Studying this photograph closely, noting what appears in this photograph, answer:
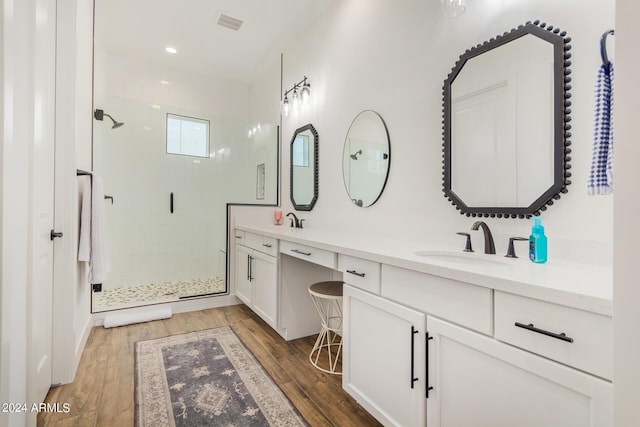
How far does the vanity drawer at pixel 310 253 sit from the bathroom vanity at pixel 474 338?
1 cm

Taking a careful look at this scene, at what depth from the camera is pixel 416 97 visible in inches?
71.9

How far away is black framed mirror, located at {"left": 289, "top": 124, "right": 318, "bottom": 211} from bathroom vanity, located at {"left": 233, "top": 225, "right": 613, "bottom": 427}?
3.96ft

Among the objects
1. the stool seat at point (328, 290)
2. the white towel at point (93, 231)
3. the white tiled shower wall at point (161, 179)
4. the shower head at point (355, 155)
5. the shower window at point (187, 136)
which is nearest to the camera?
the stool seat at point (328, 290)

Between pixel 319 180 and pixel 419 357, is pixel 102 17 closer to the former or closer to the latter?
pixel 319 180

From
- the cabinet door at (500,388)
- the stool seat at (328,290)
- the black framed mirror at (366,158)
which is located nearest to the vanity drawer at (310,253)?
the stool seat at (328,290)

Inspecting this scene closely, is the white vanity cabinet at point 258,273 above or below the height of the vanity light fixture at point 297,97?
below

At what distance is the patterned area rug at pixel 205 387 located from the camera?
1.50 m

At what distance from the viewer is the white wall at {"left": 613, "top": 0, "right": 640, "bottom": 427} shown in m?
0.49

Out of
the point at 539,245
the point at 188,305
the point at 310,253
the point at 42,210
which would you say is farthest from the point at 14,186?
the point at 188,305

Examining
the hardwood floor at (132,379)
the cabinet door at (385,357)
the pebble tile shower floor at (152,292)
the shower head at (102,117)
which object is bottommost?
the hardwood floor at (132,379)

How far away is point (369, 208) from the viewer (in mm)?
2195

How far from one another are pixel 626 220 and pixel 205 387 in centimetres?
201

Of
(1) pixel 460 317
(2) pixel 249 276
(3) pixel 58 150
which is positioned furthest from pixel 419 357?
(3) pixel 58 150

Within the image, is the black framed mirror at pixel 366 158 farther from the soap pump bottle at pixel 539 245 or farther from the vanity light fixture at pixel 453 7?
the soap pump bottle at pixel 539 245
